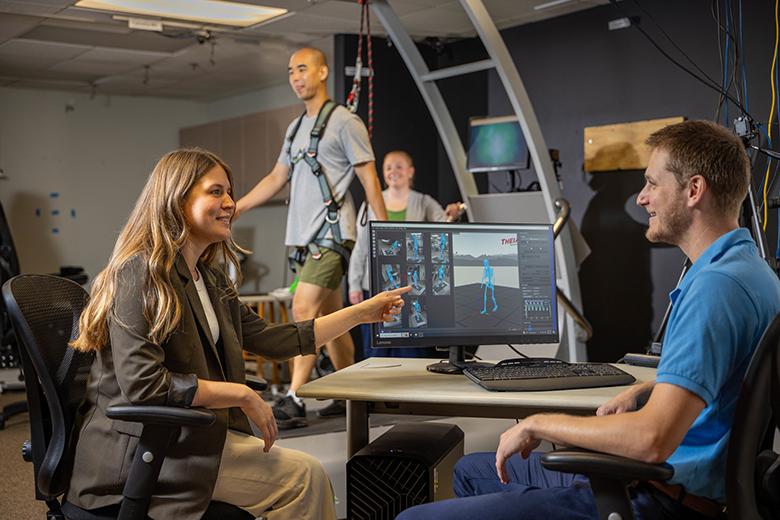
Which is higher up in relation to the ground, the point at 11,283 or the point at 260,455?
the point at 11,283

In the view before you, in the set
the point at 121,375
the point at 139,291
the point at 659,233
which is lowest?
the point at 121,375

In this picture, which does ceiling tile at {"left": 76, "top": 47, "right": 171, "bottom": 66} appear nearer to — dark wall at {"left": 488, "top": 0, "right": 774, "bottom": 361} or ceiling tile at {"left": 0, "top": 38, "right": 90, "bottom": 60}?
ceiling tile at {"left": 0, "top": 38, "right": 90, "bottom": 60}

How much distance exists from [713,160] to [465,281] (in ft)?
3.22

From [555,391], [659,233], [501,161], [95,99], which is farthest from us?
[95,99]

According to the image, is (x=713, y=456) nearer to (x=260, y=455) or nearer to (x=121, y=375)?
(x=260, y=455)

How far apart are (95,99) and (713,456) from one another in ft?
30.1

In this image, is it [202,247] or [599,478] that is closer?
[599,478]

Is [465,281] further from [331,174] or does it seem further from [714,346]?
[331,174]

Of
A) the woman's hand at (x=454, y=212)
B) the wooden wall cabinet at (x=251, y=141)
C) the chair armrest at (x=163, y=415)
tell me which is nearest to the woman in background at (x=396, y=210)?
the woman's hand at (x=454, y=212)

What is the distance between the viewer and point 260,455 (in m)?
2.14

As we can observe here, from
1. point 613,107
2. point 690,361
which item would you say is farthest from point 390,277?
point 613,107

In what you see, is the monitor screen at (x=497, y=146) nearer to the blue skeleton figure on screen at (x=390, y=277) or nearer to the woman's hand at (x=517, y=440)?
the blue skeleton figure on screen at (x=390, y=277)

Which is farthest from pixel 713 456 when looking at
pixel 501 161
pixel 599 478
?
pixel 501 161

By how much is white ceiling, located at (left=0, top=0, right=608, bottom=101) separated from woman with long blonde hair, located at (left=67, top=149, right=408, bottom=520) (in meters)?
3.87
